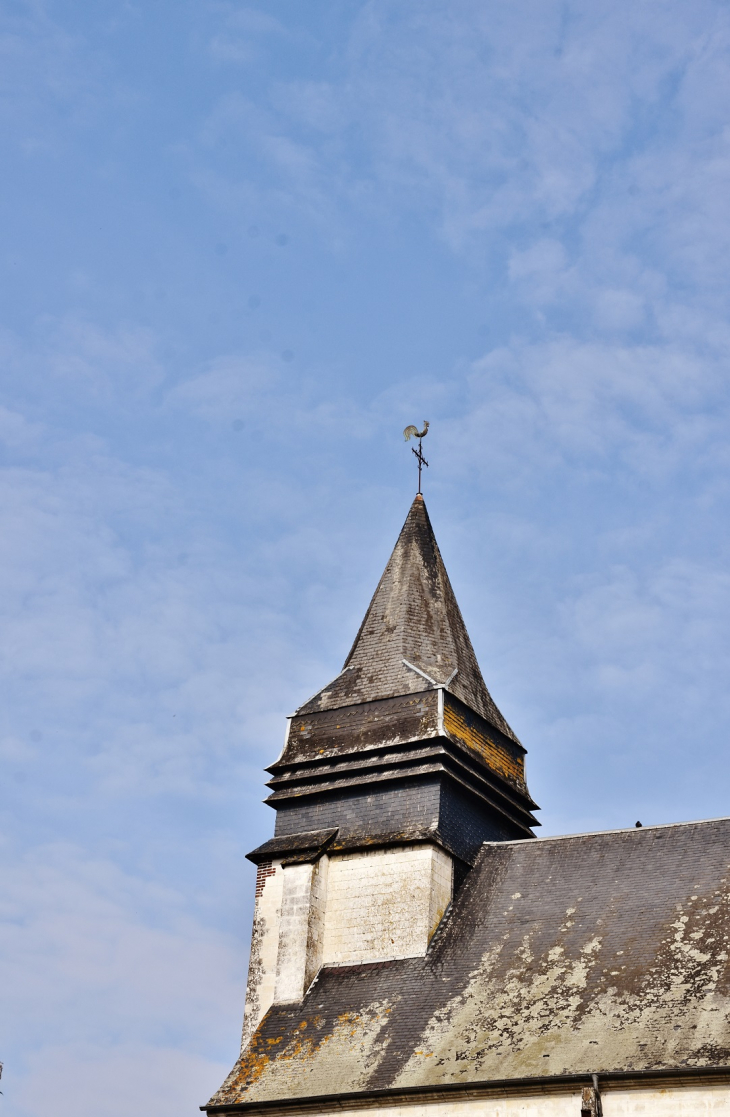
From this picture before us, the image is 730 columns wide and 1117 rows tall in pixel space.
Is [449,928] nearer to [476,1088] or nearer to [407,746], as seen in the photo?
[407,746]

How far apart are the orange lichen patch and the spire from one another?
0.90ft

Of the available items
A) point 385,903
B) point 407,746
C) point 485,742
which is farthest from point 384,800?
point 485,742

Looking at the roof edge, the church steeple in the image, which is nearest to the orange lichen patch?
the church steeple

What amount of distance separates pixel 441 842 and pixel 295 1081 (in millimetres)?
4925

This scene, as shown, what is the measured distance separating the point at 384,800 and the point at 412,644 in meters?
3.86

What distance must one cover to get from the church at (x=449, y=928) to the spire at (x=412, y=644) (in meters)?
0.06

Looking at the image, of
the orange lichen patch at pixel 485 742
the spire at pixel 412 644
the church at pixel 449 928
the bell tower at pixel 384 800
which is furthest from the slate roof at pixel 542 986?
the spire at pixel 412 644

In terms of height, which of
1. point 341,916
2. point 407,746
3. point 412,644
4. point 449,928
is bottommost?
point 449,928

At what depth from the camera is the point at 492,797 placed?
27.8 meters

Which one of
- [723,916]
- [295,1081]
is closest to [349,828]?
[295,1081]

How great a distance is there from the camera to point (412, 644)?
29.3 metres

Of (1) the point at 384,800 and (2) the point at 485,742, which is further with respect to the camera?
(2) the point at 485,742

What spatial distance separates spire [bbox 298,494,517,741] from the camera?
28625 mm

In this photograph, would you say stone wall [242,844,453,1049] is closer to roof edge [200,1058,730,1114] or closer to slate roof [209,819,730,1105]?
slate roof [209,819,730,1105]
